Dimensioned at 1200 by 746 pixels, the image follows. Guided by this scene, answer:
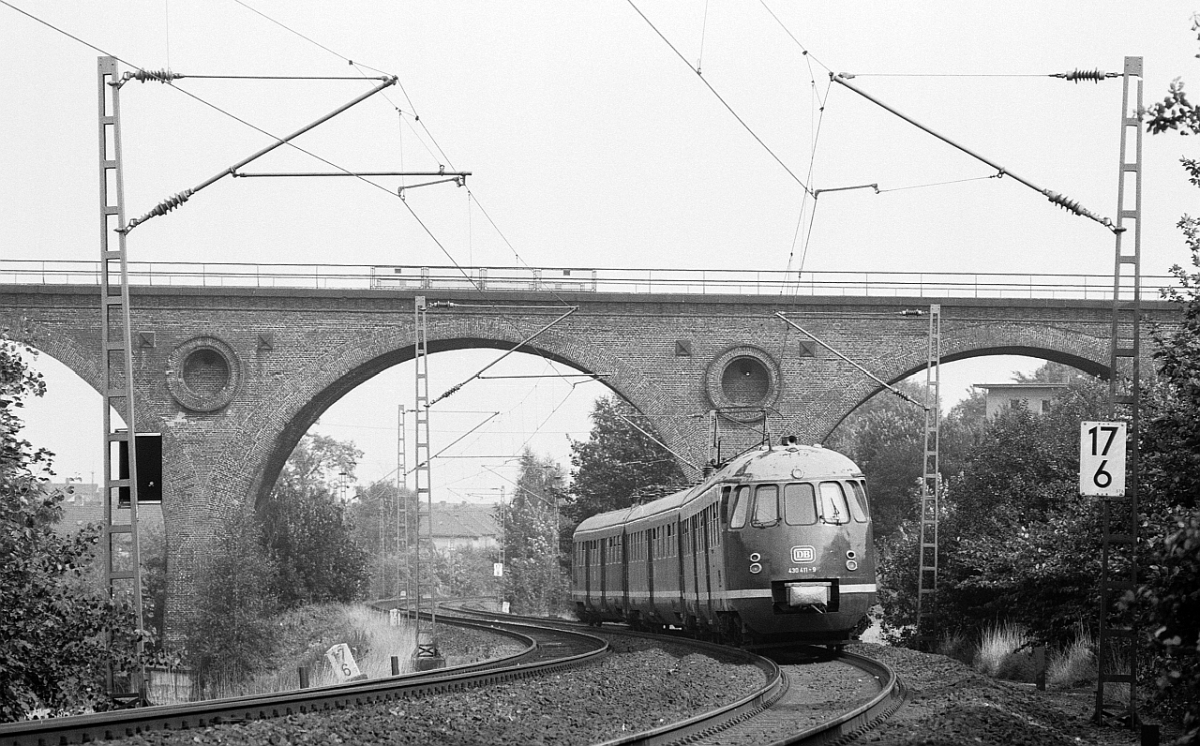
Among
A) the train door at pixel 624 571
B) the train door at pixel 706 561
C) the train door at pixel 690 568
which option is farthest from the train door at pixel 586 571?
the train door at pixel 706 561

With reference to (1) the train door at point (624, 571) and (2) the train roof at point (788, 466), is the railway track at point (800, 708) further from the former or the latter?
(1) the train door at point (624, 571)

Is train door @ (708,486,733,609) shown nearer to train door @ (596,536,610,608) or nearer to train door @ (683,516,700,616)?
train door @ (683,516,700,616)

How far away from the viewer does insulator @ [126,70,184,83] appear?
1800 centimetres

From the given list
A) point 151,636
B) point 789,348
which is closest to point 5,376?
point 151,636

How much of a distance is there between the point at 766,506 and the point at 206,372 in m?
26.8

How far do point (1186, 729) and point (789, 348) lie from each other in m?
34.9

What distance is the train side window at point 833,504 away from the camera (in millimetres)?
21250

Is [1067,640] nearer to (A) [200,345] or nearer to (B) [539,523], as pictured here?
(A) [200,345]

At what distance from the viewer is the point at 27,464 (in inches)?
695

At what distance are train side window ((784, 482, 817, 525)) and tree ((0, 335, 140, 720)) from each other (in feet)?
29.5

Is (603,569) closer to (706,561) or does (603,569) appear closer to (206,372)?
(706,561)

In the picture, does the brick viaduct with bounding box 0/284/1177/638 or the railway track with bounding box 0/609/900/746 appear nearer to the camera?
the railway track with bounding box 0/609/900/746

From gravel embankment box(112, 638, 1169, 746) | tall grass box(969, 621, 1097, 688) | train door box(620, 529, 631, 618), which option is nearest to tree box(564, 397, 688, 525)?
train door box(620, 529, 631, 618)

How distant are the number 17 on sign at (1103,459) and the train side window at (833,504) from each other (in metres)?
6.74
